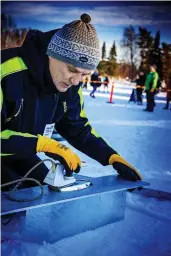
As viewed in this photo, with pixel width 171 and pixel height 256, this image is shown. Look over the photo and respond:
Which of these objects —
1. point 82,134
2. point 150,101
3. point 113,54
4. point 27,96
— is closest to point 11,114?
point 27,96

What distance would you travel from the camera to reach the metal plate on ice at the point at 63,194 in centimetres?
82

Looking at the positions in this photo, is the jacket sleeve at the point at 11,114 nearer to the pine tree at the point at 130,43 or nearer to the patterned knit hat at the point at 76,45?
the patterned knit hat at the point at 76,45

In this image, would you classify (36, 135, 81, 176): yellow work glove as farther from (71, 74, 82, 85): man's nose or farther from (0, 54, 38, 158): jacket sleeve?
(71, 74, 82, 85): man's nose

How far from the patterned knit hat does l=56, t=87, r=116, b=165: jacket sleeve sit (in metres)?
0.26

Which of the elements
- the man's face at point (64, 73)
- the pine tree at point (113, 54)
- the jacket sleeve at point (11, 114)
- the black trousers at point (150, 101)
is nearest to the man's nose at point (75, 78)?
the man's face at point (64, 73)

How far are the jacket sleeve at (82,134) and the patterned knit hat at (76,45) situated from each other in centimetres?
26

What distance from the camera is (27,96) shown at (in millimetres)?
965

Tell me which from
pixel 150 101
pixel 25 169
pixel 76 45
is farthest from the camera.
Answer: pixel 150 101

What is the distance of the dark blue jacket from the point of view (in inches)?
36.1

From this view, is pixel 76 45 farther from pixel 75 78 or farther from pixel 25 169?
pixel 25 169

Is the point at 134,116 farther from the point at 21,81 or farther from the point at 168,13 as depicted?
the point at 21,81

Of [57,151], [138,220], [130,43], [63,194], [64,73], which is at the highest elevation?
[130,43]

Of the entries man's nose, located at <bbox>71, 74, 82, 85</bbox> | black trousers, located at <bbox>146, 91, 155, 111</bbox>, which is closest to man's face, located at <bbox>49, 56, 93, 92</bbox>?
man's nose, located at <bbox>71, 74, 82, 85</bbox>

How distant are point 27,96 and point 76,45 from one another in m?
0.21
